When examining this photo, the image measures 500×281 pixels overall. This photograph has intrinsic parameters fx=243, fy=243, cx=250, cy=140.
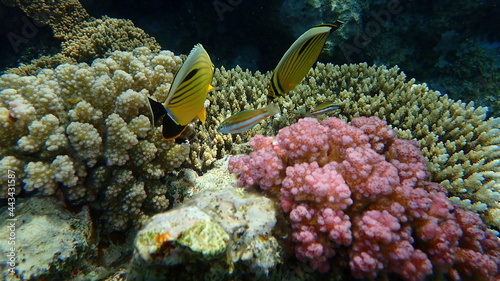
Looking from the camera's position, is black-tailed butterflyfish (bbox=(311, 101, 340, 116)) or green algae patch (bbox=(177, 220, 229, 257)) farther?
black-tailed butterflyfish (bbox=(311, 101, 340, 116))

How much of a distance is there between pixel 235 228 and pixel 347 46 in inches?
233

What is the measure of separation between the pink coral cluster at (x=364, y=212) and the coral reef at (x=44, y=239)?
1.57 meters

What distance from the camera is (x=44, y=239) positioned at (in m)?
2.03

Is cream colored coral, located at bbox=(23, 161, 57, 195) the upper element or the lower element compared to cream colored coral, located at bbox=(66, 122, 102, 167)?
lower

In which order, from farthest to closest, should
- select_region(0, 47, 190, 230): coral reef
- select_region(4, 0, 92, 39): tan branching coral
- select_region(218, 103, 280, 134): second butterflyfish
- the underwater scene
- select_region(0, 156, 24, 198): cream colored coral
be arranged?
select_region(4, 0, 92, 39): tan branching coral
select_region(218, 103, 280, 134): second butterflyfish
select_region(0, 47, 190, 230): coral reef
select_region(0, 156, 24, 198): cream colored coral
the underwater scene

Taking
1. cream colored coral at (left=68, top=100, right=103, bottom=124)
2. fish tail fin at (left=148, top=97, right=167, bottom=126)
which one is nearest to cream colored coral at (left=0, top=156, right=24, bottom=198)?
cream colored coral at (left=68, top=100, right=103, bottom=124)

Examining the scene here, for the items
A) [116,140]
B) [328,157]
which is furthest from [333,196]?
[116,140]

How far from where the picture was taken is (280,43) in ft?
23.8

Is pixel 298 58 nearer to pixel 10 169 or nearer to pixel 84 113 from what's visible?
pixel 84 113
